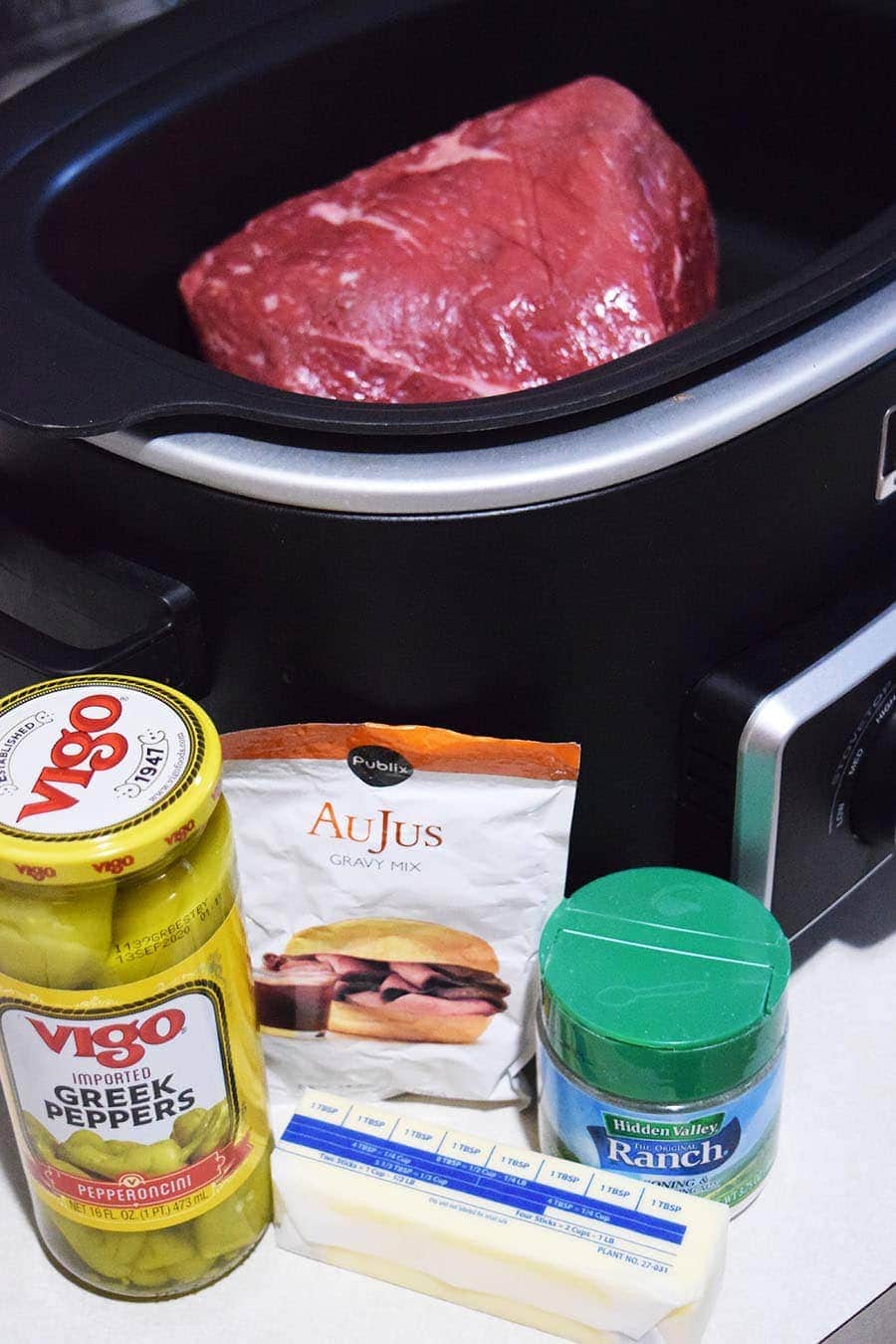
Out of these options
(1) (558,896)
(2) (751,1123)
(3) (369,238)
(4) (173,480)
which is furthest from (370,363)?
(2) (751,1123)

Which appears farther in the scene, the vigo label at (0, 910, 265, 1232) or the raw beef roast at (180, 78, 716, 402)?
the raw beef roast at (180, 78, 716, 402)

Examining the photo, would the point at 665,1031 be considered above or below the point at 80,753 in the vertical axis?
below

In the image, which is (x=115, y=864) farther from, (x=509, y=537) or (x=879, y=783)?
(x=879, y=783)

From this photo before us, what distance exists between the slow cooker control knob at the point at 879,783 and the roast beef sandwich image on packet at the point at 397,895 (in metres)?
0.17

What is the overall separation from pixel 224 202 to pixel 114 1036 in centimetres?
55

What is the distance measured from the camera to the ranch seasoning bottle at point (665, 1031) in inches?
26.7

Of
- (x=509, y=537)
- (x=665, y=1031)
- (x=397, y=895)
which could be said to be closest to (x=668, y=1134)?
(x=665, y=1031)

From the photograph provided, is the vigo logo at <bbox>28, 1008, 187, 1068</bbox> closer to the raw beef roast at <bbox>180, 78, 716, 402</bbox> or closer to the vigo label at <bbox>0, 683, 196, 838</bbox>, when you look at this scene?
the vigo label at <bbox>0, 683, 196, 838</bbox>

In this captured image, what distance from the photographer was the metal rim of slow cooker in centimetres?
66

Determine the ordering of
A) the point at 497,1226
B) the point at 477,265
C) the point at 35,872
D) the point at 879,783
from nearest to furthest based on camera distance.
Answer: the point at 35,872 < the point at 497,1226 < the point at 879,783 < the point at 477,265

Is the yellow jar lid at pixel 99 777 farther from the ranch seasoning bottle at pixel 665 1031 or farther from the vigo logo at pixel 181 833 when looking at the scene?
the ranch seasoning bottle at pixel 665 1031

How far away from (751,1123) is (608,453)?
0.31 metres

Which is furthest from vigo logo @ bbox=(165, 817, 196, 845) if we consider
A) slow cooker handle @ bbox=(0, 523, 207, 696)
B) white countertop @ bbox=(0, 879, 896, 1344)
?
white countertop @ bbox=(0, 879, 896, 1344)

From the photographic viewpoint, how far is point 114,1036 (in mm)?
630
